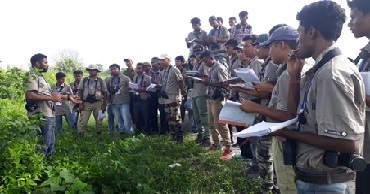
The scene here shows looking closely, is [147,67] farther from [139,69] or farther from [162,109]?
[162,109]

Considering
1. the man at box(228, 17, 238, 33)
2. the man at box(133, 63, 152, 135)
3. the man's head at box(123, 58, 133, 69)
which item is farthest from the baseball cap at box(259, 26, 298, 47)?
the man's head at box(123, 58, 133, 69)

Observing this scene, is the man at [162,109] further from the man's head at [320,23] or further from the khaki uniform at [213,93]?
the man's head at [320,23]

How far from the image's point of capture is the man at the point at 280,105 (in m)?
2.35

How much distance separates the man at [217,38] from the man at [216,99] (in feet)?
8.12

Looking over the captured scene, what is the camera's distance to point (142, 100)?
882 centimetres

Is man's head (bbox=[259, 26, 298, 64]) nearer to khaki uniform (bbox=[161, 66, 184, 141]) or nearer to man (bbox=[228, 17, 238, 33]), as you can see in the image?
khaki uniform (bbox=[161, 66, 184, 141])

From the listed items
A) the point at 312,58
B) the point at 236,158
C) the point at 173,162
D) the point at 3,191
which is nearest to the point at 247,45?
the point at 236,158

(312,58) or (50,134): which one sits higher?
(312,58)

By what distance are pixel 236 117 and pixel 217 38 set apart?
22.7 ft

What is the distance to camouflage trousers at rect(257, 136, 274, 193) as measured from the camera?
12.7 ft

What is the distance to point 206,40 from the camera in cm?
950

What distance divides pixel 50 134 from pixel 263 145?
361 centimetres

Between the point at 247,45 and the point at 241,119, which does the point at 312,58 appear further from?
the point at 247,45

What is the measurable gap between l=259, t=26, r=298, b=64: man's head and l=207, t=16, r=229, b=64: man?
5983mm
